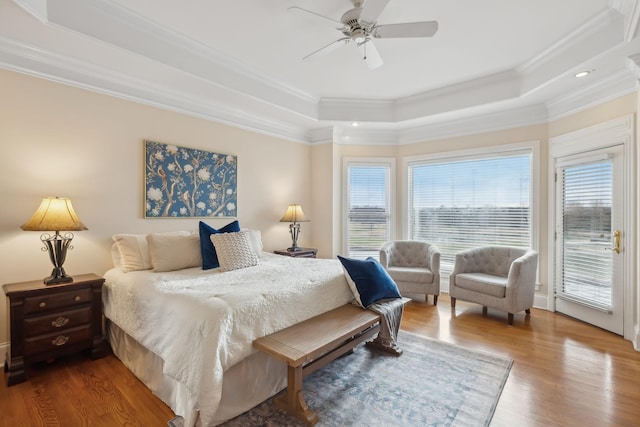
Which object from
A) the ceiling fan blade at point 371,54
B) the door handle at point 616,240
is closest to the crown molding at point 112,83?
the ceiling fan blade at point 371,54

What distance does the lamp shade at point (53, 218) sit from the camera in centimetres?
242

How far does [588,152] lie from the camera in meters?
3.53

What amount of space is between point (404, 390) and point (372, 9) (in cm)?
279

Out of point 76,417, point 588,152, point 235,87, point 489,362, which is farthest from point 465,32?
point 76,417

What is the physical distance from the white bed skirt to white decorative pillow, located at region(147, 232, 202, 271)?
0.71 metres

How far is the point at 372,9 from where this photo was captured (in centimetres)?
222

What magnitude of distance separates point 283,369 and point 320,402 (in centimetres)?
35

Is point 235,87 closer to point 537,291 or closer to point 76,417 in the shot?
point 76,417

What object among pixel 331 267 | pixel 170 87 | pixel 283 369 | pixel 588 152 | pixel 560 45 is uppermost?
pixel 560 45

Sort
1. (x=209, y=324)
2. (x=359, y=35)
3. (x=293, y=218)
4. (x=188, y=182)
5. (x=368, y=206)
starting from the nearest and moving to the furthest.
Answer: (x=209, y=324) → (x=359, y=35) → (x=188, y=182) → (x=293, y=218) → (x=368, y=206)

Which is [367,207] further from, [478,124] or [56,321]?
[56,321]

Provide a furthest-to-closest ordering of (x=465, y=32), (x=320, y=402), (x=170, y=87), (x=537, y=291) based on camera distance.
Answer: (x=537, y=291) < (x=170, y=87) < (x=465, y=32) < (x=320, y=402)

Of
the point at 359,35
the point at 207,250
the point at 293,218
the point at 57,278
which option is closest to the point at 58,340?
the point at 57,278

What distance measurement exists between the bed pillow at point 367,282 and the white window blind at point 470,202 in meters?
2.51
